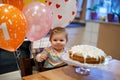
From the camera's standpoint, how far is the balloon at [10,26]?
0.95 metres

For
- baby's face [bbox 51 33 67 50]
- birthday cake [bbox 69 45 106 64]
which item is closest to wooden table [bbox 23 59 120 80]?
birthday cake [bbox 69 45 106 64]

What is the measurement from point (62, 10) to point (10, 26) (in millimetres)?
772

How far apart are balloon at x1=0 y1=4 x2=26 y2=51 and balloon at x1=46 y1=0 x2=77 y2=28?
61 centimetres

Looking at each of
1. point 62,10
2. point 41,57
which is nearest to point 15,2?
point 41,57

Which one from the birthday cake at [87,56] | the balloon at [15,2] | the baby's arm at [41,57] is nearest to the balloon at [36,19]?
the balloon at [15,2]

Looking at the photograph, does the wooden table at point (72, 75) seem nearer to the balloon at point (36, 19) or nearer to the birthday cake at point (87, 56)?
the birthday cake at point (87, 56)

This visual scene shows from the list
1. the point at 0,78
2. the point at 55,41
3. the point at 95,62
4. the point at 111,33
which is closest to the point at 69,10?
the point at 55,41

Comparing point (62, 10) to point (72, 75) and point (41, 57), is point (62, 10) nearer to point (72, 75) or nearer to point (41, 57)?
point (41, 57)

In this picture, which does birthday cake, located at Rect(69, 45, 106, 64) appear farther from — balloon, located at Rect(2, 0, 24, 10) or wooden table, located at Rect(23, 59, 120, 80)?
balloon, located at Rect(2, 0, 24, 10)

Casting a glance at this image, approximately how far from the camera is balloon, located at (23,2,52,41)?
122 centimetres

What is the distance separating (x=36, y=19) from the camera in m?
1.24

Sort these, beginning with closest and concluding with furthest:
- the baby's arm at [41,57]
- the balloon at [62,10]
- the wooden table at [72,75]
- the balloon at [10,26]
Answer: the balloon at [10,26]
the wooden table at [72,75]
the baby's arm at [41,57]
the balloon at [62,10]

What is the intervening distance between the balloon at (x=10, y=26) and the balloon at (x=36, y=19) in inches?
7.6

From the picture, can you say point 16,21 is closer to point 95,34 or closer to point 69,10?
point 69,10
